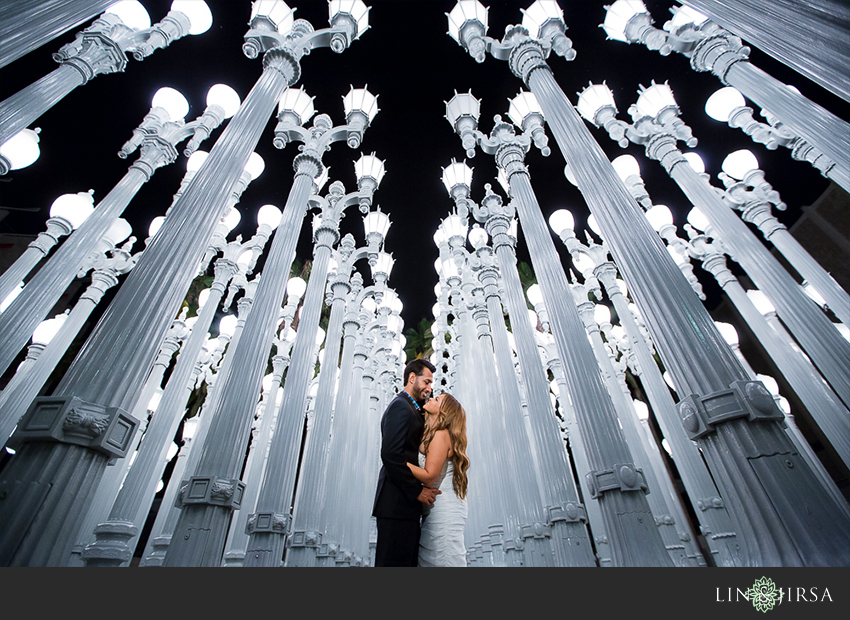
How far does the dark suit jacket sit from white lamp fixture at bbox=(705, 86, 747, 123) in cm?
861

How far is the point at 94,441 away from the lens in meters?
2.75

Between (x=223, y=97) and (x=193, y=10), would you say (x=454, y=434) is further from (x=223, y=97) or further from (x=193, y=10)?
(x=193, y=10)

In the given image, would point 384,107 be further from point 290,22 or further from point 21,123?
point 21,123

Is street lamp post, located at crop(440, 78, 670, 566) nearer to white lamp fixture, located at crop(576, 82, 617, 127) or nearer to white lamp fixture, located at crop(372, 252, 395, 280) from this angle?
white lamp fixture, located at crop(576, 82, 617, 127)

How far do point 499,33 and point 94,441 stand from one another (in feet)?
51.5

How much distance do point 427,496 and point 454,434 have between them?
1.87 ft

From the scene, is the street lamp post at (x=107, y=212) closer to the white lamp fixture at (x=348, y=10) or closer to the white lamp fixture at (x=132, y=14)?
the white lamp fixture at (x=132, y=14)

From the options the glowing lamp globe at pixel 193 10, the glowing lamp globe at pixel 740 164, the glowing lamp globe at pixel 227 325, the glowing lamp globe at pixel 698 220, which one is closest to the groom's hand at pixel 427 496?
the glowing lamp globe at pixel 193 10

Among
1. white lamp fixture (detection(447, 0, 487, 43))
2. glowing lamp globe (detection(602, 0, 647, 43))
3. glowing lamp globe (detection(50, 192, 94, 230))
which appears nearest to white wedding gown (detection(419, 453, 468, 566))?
white lamp fixture (detection(447, 0, 487, 43))

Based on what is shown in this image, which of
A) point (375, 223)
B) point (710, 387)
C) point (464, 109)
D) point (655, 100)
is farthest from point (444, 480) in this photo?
point (375, 223)
